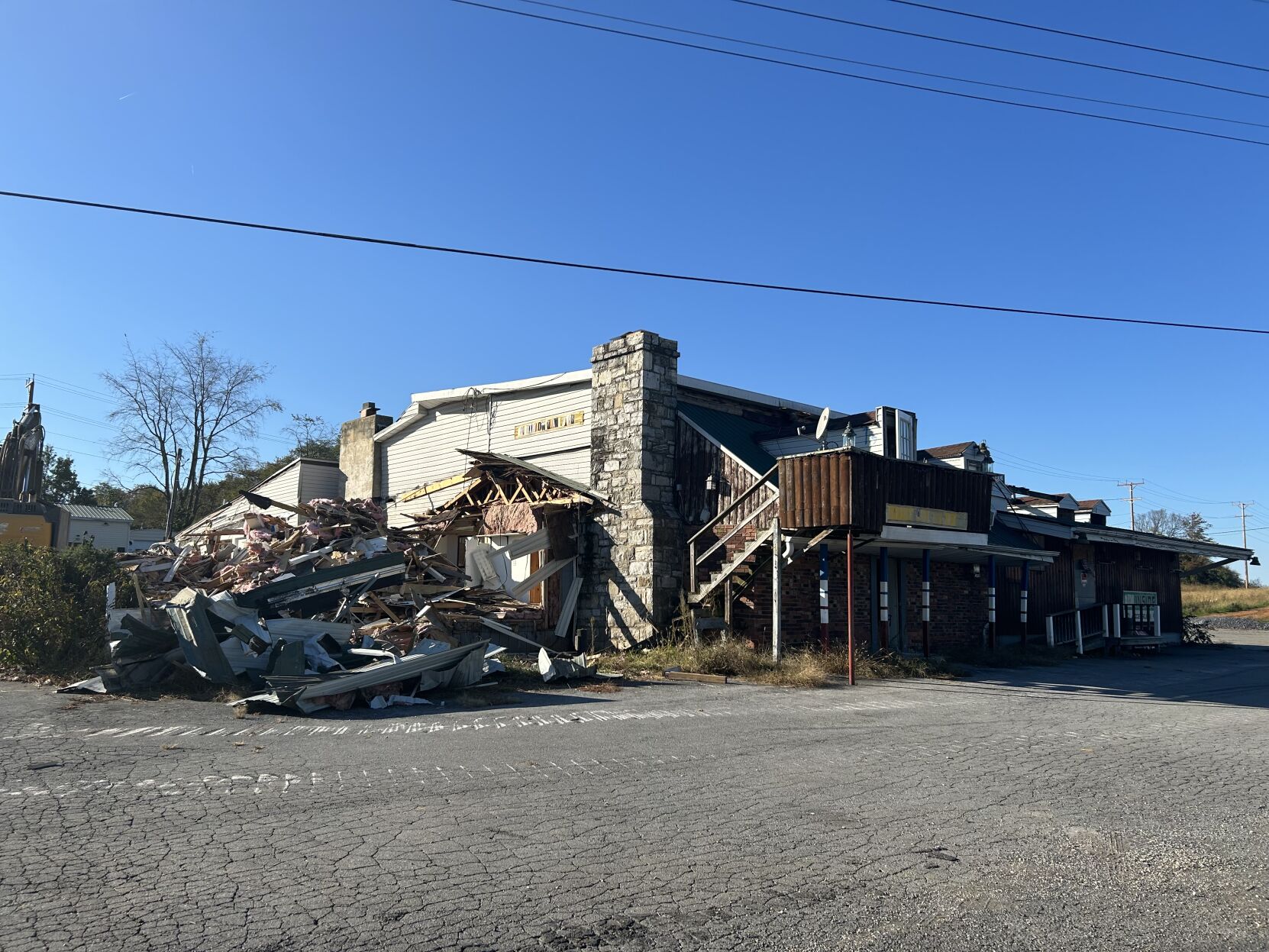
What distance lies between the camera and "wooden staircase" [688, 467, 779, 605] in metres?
17.7

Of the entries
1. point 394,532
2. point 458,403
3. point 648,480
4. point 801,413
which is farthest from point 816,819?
point 458,403

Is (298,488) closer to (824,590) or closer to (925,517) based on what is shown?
(824,590)

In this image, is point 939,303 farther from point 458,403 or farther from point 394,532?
point 458,403

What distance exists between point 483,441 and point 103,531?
21.0 metres

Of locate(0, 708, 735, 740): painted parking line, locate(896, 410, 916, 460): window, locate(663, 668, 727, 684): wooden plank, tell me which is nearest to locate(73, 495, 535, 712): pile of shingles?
locate(0, 708, 735, 740): painted parking line

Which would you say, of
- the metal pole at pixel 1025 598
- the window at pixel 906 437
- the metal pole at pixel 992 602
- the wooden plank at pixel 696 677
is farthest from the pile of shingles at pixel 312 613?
the metal pole at pixel 1025 598

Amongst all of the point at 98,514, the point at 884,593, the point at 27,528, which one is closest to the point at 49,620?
the point at 27,528

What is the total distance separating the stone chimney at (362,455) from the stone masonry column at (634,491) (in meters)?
9.49

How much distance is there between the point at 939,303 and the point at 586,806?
486 inches

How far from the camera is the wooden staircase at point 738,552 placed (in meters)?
17.7

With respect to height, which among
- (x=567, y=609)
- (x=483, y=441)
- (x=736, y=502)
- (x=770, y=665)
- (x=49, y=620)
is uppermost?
(x=483, y=441)

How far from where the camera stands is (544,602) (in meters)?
20.8

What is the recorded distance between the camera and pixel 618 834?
20.1ft

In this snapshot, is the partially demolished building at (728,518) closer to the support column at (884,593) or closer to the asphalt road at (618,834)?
the support column at (884,593)
